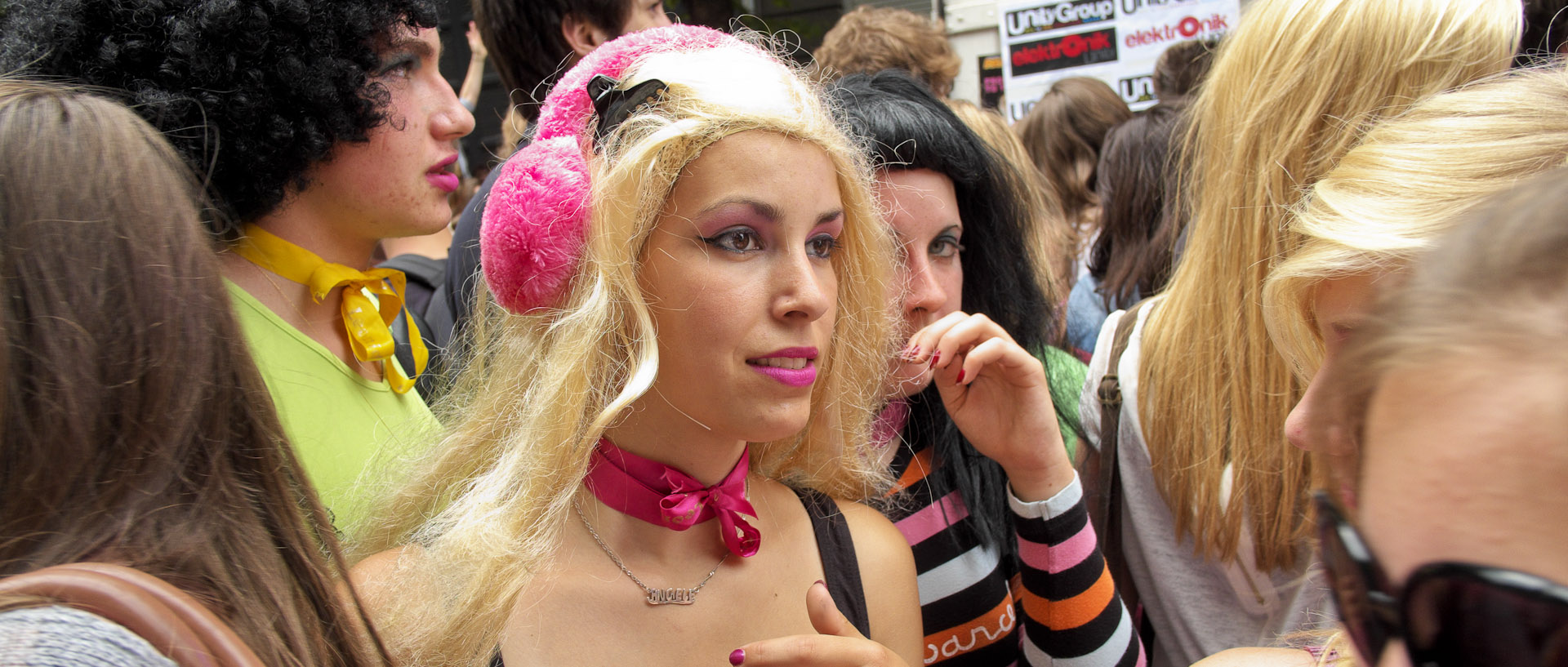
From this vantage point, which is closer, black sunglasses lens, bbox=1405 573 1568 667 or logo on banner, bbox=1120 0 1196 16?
black sunglasses lens, bbox=1405 573 1568 667

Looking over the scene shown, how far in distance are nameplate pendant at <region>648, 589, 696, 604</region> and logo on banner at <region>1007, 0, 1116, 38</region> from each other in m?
4.68

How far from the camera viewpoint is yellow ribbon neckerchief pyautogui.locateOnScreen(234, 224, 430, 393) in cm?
190

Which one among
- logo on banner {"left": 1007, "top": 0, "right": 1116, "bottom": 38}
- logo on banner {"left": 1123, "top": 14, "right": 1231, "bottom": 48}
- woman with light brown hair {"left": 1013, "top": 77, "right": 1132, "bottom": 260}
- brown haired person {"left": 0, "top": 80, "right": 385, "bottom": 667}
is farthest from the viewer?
logo on banner {"left": 1007, "top": 0, "right": 1116, "bottom": 38}

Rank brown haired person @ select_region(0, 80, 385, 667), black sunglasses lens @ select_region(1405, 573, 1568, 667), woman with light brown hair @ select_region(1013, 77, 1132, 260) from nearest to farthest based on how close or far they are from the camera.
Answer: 1. black sunglasses lens @ select_region(1405, 573, 1568, 667)
2. brown haired person @ select_region(0, 80, 385, 667)
3. woman with light brown hair @ select_region(1013, 77, 1132, 260)

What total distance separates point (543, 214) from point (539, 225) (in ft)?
0.07

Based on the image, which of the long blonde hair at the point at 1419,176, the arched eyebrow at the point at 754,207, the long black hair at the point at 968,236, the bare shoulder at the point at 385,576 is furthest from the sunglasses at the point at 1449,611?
the long black hair at the point at 968,236

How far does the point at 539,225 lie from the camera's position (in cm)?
158

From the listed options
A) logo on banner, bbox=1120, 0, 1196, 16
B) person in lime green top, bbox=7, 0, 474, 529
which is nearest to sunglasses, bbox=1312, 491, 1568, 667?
person in lime green top, bbox=7, 0, 474, 529

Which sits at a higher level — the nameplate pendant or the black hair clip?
the black hair clip

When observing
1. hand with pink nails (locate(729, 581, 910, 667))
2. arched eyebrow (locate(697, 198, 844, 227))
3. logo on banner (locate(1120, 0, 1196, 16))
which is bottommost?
hand with pink nails (locate(729, 581, 910, 667))

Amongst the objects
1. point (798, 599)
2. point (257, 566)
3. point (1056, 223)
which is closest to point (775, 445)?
point (798, 599)

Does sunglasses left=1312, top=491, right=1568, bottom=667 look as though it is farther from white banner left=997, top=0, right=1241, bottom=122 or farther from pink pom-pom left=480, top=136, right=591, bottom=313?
white banner left=997, top=0, right=1241, bottom=122

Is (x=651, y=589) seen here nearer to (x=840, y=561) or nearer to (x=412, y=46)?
(x=840, y=561)

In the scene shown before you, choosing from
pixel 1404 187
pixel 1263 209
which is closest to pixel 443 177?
pixel 1263 209
